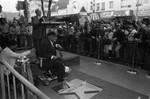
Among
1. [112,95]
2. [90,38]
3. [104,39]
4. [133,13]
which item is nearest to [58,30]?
[90,38]

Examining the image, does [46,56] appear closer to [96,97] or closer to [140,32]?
[96,97]

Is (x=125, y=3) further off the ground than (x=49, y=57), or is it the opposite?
(x=125, y=3)

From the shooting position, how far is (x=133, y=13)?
1561cm

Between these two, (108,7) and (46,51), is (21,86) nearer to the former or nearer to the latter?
(46,51)

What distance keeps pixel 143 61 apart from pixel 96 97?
120 inches

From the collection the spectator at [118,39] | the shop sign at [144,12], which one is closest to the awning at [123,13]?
the shop sign at [144,12]

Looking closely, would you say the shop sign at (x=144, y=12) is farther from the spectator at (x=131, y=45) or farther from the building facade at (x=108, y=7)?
the spectator at (x=131, y=45)

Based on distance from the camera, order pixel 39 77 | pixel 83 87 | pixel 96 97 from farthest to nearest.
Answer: pixel 39 77, pixel 83 87, pixel 96 97

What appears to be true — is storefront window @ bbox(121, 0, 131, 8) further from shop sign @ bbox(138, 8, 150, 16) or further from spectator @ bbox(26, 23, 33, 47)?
spectator @ bbox(26, 23, 33, 47)

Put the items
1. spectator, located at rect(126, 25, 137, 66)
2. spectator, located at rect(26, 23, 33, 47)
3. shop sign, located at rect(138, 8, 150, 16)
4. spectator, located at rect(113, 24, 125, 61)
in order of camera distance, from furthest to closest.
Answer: shop sign, located at rect(138, 8, 150, 16), spectator, located at rect(26, 23, 33, 47), spectator, located at rect(113, 24, 125, 61), spectator, located at rect(126, 25, 137, 66)

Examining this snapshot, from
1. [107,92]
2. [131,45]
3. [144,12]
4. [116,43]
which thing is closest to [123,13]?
[144,12]

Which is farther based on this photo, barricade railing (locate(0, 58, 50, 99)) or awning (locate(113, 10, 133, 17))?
awning (locate(113, 10, 133, 17))

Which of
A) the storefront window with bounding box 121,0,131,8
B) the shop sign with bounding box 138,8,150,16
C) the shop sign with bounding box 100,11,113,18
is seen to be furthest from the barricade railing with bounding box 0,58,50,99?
the storefront window with bounding box 121,0,131,8

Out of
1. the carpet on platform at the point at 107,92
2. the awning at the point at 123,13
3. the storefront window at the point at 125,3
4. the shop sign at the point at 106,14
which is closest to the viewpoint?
the carpet on platform at the point at 107,92
